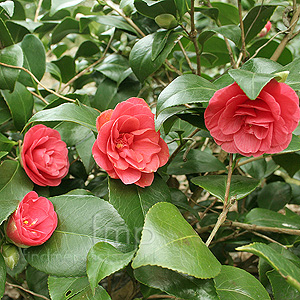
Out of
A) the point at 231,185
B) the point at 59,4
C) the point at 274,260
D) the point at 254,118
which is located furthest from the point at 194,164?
the point at 59,4

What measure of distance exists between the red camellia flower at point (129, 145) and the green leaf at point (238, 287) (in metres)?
0.21

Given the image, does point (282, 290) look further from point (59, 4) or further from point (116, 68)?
point (59, 4)

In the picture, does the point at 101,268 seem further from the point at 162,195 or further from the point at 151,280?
the point at 162,195

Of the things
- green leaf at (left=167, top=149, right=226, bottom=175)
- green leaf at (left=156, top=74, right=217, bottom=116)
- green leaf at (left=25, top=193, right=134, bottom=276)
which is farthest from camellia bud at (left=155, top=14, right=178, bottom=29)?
green leaf at (left=25, top=193, right=134, bottom=276)

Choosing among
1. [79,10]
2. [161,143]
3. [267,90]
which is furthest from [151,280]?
[79,10]

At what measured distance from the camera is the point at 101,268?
455mm

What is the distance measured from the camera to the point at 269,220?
0.76 metres

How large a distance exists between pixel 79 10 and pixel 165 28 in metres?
0.47

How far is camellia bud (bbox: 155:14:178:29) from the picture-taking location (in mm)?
694

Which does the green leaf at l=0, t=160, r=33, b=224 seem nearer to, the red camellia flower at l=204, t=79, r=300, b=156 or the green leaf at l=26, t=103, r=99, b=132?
the green leaf at l=26, t=103, r=99, b=132

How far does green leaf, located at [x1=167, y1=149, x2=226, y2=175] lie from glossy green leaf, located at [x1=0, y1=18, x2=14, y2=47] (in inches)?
19.1

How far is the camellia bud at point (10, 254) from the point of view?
603mm

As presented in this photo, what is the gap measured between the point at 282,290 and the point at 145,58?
0.54 meters

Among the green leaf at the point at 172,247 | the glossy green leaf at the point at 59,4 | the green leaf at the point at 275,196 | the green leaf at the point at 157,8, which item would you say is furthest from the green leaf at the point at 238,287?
the glossy green leaf at the point at 59,4
